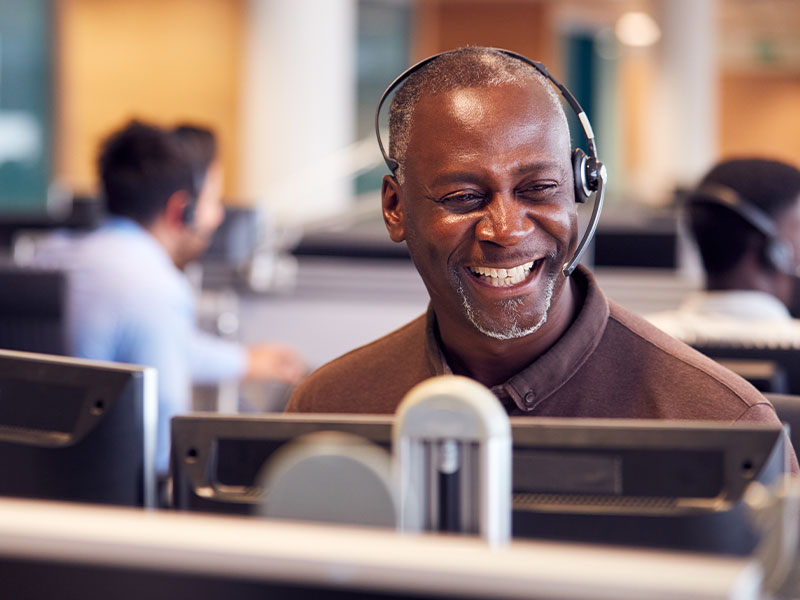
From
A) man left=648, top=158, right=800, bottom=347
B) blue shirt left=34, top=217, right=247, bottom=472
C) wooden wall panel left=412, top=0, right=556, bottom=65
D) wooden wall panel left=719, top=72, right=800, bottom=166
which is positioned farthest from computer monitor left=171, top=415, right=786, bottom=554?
wooden wall panel left=719, top=72, right=800, bottom=166

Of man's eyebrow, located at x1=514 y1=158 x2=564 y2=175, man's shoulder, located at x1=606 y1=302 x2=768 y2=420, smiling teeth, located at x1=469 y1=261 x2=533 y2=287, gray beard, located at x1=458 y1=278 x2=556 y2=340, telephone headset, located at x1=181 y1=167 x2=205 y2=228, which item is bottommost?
man's shoulder, located at x1=606 y1=302 x2=768 y2=420

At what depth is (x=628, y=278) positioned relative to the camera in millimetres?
3441

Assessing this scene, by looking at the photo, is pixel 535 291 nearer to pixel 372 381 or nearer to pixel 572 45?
pixel 372 381

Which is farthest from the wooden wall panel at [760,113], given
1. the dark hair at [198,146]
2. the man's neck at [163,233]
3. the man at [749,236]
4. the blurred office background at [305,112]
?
the man at [749,236]

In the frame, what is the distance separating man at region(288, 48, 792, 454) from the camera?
1071mm

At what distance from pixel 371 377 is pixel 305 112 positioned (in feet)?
21.2

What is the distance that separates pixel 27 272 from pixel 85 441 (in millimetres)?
1444

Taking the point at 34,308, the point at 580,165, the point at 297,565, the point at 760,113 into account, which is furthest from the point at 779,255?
the point at 760,113

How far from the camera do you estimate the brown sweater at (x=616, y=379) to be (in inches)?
40.9

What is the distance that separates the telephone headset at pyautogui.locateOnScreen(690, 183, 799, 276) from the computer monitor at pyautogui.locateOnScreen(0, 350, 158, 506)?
67.2 inches

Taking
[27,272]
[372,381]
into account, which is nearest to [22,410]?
[372,381]

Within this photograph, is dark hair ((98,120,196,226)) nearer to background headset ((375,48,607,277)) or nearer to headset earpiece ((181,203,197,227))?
headset earpiece ((181,203,197,227))

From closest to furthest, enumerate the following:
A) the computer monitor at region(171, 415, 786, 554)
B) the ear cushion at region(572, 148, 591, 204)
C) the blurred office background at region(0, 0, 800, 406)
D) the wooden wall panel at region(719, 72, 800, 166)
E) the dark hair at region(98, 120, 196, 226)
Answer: the computer monitor at region(171, 415, 786, 554) < the ear cushion at region(572, 148, 591, 204) < the dark hair at region(98, 120, 196, 226) < the blurred office background at region(0, 0, 800, 406) < the wooden wall panel at region(719, 72, 800, 166)

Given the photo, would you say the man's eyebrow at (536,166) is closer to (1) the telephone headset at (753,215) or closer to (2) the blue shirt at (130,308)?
(1) the telephone headset at (753,215)
